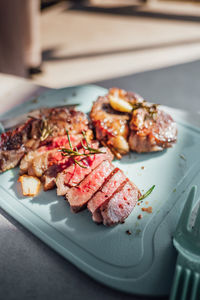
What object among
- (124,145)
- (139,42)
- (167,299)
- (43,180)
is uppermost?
(139,42)

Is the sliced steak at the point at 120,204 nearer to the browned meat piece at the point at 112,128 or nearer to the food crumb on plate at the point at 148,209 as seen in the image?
the food crumb on plate at the point at 148,209

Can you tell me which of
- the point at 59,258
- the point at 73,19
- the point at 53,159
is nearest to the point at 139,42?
the point at 73,19

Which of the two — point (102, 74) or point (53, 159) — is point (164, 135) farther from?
point (102, 74)

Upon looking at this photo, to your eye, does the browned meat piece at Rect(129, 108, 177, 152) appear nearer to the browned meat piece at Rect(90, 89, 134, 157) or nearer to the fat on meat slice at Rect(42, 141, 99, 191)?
the browned meat piece at Rect(90, 89, 134, 157)

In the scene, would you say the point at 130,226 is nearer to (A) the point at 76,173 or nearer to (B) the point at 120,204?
(B) the point at 120,204

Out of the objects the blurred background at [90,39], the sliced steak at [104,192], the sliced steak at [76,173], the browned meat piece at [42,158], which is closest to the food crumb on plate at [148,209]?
the sliced steak at [104,192]

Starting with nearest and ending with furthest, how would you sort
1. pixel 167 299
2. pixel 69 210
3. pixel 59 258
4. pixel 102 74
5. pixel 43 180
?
pixel 167 299, pixel 59 258, pixel 69 210, pixel 43 180, pixel 102 74

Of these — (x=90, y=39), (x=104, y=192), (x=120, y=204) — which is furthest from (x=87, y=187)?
(x=90, y=39)
